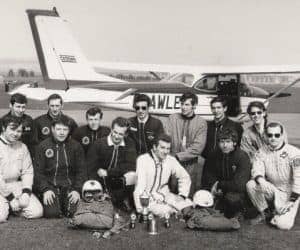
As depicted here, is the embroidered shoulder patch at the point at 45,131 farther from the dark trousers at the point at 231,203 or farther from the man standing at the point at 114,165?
the dark trousers at the point at 231,203

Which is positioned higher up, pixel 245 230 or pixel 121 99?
pixel 121 99

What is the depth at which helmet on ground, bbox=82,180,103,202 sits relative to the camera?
4.28m

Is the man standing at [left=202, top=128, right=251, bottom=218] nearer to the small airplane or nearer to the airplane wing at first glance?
the small airplane

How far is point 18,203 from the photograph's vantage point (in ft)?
14.9

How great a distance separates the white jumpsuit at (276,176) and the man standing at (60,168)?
1.86 metres

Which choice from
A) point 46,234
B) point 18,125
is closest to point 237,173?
point 46,234

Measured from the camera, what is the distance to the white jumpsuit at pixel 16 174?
4.62 meters

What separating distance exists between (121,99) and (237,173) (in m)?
7.28

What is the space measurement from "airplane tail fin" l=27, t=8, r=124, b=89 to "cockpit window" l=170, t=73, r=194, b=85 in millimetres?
1986

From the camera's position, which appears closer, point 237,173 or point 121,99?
point 237,173

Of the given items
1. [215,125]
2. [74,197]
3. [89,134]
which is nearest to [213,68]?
[215,125]

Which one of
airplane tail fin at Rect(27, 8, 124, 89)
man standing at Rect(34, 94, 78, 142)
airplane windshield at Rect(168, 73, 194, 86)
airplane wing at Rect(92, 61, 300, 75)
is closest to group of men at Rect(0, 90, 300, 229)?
man standing at Rect(34, 94, 78, 142)

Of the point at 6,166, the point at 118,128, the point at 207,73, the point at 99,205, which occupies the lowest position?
the point at 99,205

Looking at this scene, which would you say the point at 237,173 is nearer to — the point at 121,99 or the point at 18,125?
the point at 18,125
